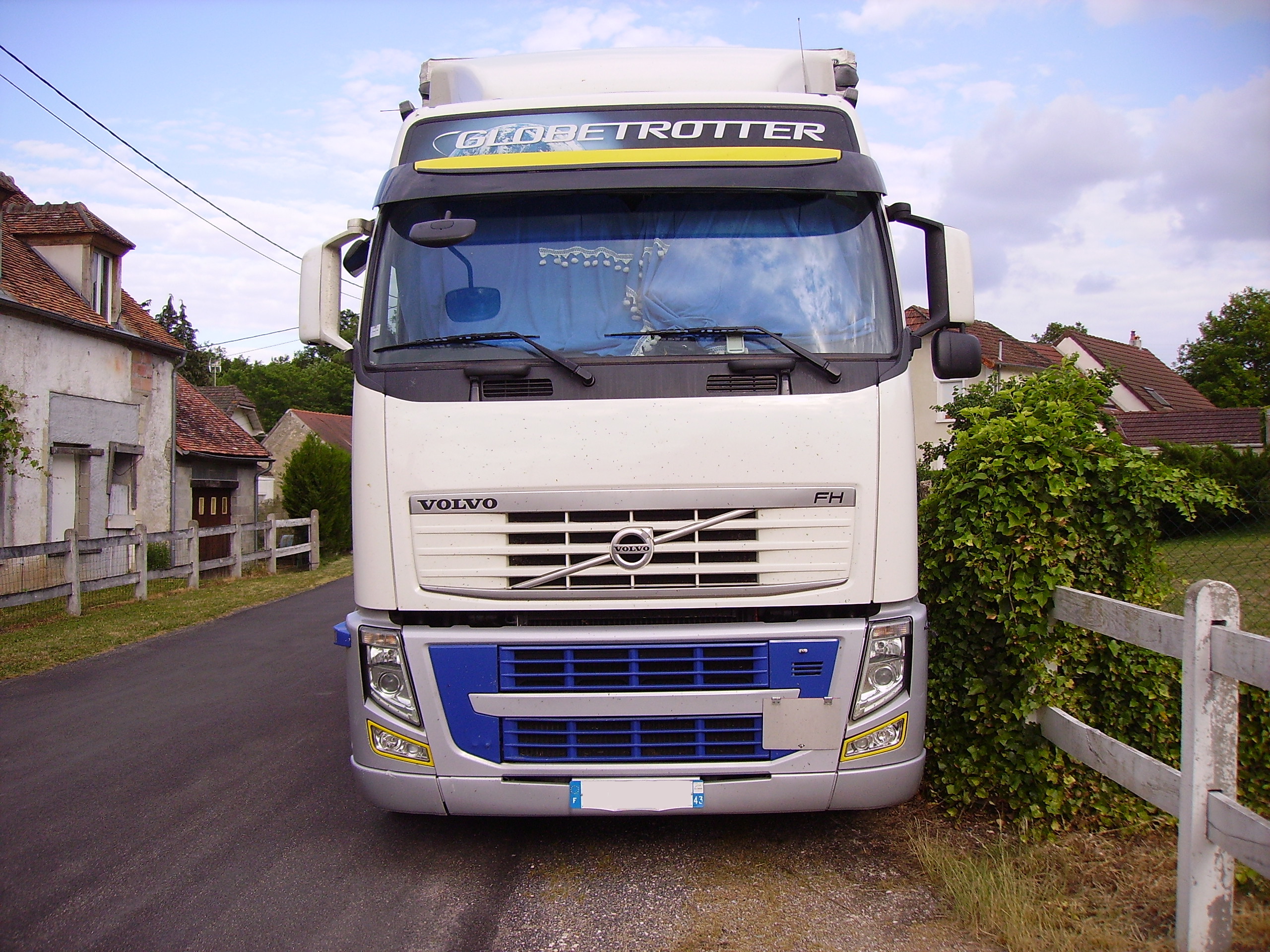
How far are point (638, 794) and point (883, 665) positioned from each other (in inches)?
40.9

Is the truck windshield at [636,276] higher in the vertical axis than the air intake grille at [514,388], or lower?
higher

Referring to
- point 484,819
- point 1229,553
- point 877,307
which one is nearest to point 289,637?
point 484,819

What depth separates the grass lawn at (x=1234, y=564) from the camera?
15.6 feet

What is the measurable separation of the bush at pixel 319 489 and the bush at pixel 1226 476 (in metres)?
17.9

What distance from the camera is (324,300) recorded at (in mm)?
4191

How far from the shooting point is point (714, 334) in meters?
3.71

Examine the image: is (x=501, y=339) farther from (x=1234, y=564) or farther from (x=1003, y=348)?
(x=1003, y=348)

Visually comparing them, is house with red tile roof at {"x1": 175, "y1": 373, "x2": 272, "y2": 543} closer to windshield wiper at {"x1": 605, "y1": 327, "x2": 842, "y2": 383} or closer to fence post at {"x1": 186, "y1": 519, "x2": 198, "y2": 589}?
fence post at {"x1": 186, "y1": 519, "x2": 198, "y2": 589}

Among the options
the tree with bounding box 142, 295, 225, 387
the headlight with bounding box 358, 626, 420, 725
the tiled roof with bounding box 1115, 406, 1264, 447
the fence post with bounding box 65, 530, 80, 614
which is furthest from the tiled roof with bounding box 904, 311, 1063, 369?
the tree with bounding box 142, 295, 225, 387

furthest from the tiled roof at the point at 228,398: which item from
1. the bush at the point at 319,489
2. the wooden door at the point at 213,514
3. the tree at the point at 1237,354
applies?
the tree at the point at 1237,354

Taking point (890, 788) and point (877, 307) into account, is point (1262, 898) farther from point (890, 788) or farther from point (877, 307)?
point (877, 307)

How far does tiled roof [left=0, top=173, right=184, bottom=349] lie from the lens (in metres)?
15.6

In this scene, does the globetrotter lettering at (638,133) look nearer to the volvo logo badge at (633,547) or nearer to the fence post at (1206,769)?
the volvo logo badge at (633,547)

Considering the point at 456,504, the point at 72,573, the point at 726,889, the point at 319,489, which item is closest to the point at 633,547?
the point at 456,504
